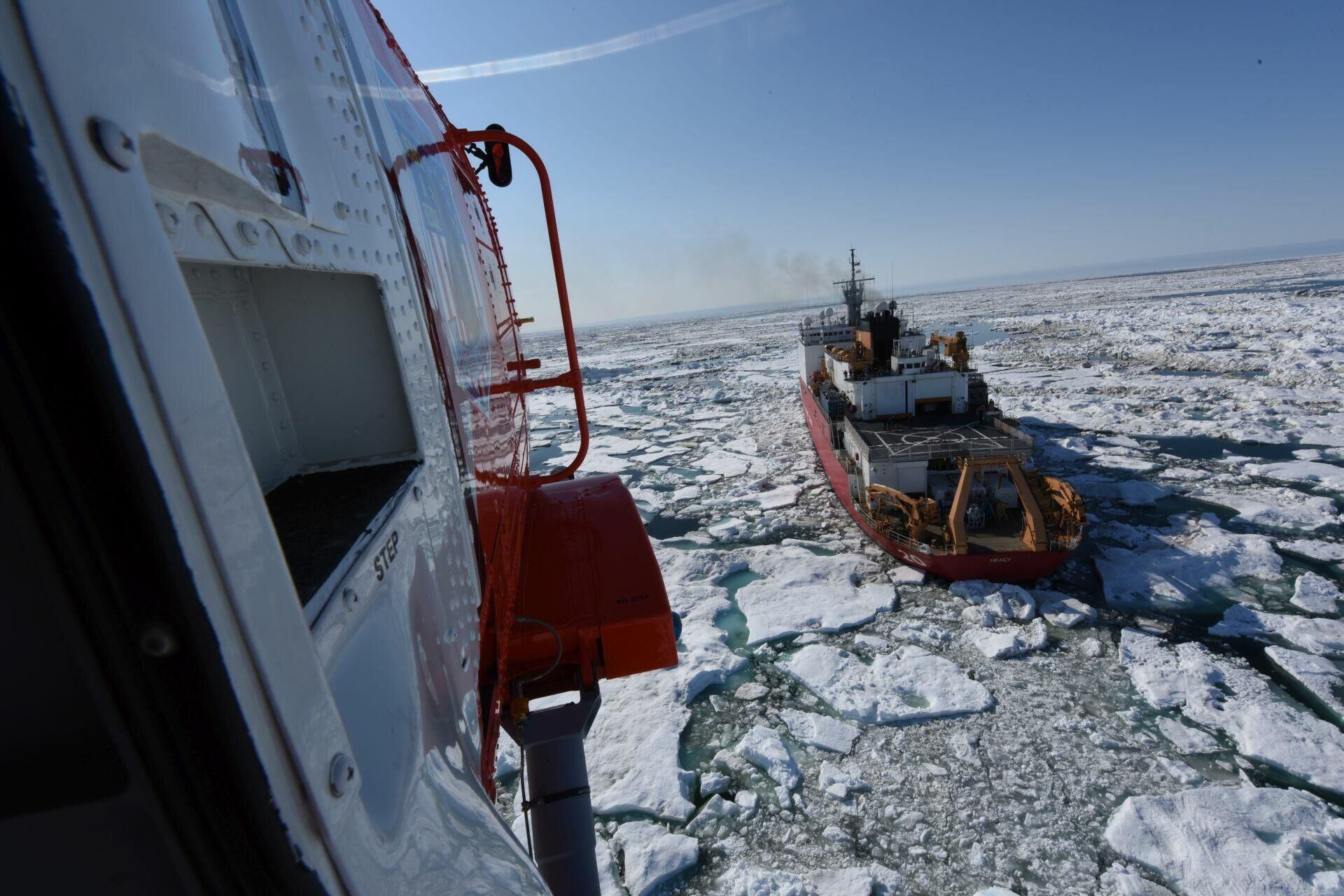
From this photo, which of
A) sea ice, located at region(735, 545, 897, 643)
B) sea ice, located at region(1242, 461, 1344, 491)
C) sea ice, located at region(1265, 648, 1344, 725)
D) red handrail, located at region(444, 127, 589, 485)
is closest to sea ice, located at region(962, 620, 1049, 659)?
sea ice, located at region(735, 545, 897, 643)

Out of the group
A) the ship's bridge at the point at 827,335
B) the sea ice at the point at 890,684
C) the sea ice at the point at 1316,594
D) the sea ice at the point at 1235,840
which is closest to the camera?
the sea ice at the point at 1235,840

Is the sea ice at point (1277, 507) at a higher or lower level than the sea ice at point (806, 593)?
lower

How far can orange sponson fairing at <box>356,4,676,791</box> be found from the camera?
2004 millimetres

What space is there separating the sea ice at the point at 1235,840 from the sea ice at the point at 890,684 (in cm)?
161

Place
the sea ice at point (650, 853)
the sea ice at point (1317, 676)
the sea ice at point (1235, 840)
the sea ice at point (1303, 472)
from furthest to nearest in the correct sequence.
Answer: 1. the sea ice at point (1303, 472)
2. the sea ice at point (1317, 676)
3. the sea ice at point (650, 853)
4. the sea ice at point (1235, 840)

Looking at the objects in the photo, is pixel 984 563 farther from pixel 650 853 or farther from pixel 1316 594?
pixel 650 853

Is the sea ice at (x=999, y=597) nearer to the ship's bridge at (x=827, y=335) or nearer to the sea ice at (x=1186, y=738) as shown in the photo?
the sea ice at (x=1186, y=738)

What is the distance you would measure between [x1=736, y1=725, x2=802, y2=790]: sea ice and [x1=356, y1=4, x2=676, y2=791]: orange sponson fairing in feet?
13.0

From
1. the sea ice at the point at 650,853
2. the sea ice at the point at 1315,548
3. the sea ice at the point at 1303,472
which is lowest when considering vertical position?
the sea ice at the point at 1315,548

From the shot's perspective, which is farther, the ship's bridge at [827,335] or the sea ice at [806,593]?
the ship's bridge at [827,335]

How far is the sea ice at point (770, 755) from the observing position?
5.67 metres

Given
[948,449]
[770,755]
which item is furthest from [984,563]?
[770,755]

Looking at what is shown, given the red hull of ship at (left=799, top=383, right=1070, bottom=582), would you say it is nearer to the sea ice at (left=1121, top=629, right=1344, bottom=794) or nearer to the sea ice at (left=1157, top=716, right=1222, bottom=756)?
the sea ice at (left=1121, top=629, right=1344, bottom=794)

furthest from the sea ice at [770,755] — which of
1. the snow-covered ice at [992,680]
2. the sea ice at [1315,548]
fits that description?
the sea ice at [1315,548]
